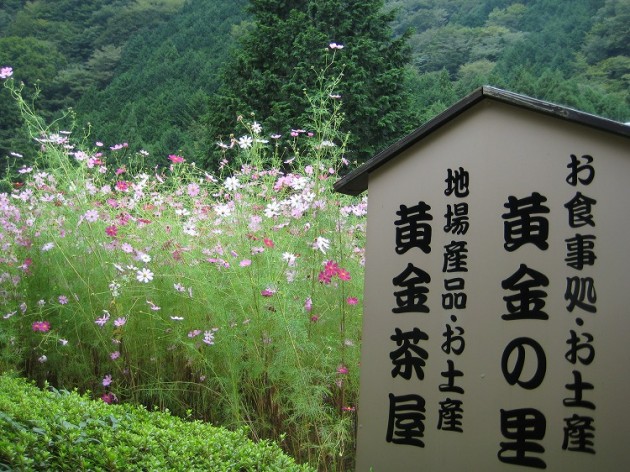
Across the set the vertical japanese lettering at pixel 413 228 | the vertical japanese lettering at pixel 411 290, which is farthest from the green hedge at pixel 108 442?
the vertical japanese lettering at pixel 413 228

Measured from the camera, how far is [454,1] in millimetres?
20516

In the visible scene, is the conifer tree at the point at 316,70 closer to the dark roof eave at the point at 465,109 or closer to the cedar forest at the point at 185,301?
the cedar forest at the point at 185,301

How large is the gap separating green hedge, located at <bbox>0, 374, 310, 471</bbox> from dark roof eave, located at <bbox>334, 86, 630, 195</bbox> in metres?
0.92

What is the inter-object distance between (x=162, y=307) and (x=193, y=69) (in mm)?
14521

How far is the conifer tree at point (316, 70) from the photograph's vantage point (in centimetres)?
981

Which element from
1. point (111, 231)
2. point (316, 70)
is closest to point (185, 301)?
point (111, 231)

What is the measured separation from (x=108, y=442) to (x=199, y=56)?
54.7 ft

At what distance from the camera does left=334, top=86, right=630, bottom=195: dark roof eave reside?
2.04 m


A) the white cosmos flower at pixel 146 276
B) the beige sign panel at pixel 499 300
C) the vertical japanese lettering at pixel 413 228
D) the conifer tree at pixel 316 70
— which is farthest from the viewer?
the conifer tree at pixel 316 70

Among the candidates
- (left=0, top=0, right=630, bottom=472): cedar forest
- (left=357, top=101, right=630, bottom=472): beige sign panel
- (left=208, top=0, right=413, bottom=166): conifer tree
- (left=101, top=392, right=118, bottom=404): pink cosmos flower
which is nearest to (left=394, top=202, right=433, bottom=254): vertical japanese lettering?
(left=357, top=101, right=630, bottom=472): beige sign panel

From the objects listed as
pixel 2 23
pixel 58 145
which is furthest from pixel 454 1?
pixel 58 145

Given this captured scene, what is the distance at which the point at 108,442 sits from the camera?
6.70ft

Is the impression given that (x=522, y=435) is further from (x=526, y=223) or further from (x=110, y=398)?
(x=110, y=398)

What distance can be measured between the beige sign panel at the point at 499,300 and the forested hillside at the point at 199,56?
1020cm
